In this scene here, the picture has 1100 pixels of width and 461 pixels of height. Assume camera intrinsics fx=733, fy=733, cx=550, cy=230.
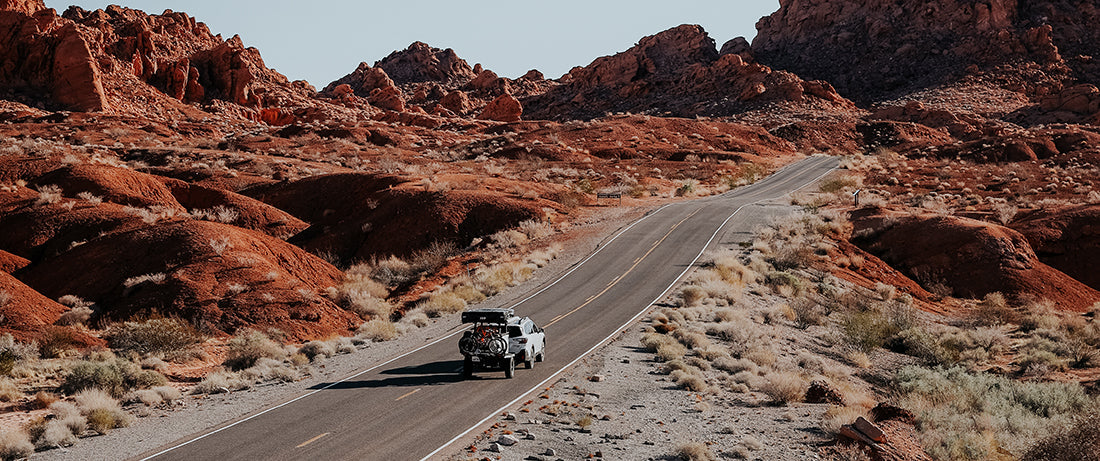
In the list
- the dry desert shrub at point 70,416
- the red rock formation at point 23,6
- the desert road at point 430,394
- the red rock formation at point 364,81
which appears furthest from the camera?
the red rock formation at point 364,81

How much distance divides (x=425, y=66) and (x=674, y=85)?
2223 inches

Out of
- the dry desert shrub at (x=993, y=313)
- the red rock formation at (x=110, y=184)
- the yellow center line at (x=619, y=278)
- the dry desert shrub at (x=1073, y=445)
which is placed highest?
the red rock formation at (x=110, y=184)

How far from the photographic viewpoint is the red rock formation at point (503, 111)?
112 metres

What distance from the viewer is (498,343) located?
17625mm

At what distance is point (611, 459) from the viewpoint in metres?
12.7

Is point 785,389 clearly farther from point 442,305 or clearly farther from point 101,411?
point 101,411

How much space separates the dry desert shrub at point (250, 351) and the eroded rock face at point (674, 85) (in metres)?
96.3

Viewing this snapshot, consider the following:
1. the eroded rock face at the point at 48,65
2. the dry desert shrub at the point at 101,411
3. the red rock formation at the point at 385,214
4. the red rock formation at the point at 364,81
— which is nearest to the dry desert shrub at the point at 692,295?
the red rock formation at the point at 385,214

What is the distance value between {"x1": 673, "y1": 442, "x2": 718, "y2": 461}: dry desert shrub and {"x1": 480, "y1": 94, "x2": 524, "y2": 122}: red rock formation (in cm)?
10126

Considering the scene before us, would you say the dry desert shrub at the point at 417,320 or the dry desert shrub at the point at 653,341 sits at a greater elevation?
the dry desert shrub at the point at 417,320

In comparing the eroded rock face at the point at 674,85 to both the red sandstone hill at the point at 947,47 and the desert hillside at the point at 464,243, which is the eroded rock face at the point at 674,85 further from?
the desert hillside at the point at 464,243

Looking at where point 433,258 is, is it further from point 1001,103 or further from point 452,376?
point 1001,103

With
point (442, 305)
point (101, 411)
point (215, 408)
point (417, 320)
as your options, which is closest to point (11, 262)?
point (417, 320)

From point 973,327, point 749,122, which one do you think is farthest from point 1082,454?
point 749,122
